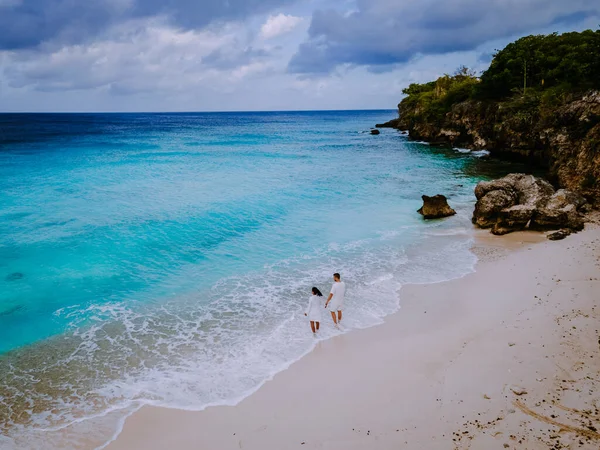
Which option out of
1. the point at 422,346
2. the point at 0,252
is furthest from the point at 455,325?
the point at 0,252

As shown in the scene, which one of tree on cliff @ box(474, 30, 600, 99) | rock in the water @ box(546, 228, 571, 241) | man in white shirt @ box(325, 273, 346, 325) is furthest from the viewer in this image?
tree on cliff @ box(474, 30, 600, 99)

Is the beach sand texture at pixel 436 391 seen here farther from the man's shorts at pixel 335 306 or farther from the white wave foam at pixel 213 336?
the man's shorts at pixel 335 306

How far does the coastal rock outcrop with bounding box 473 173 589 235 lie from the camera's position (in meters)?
16.8

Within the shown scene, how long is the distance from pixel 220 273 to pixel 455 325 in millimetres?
8368

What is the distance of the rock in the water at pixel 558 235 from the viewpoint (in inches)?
619

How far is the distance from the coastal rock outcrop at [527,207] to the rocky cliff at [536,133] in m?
3.10

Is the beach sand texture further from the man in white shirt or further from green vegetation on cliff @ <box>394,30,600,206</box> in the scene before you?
green vegetation on cliff @ <box>394,30,600,206</box>

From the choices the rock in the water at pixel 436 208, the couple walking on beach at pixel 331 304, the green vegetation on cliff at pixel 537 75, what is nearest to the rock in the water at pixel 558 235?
the rock in the water at pixel 436 208

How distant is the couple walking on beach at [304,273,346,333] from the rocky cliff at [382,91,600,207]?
53.1ft

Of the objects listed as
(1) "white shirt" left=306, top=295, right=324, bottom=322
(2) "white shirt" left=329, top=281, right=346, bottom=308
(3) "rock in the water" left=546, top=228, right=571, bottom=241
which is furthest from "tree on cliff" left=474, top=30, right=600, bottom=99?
(1) "white shirt" left=306, top=295, right=324, bottom=322

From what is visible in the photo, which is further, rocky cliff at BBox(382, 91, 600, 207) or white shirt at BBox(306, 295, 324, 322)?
rocky cliff at BBox(382, 91, 600, 207)

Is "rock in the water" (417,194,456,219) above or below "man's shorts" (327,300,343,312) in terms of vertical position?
above

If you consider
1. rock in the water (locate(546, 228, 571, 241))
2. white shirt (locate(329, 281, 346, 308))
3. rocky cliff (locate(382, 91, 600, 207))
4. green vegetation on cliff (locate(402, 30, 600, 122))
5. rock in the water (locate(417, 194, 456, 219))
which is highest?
green vegetation on cliff (locate(402, 30, 600, 122))

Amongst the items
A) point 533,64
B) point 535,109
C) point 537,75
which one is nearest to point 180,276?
point 535,109
